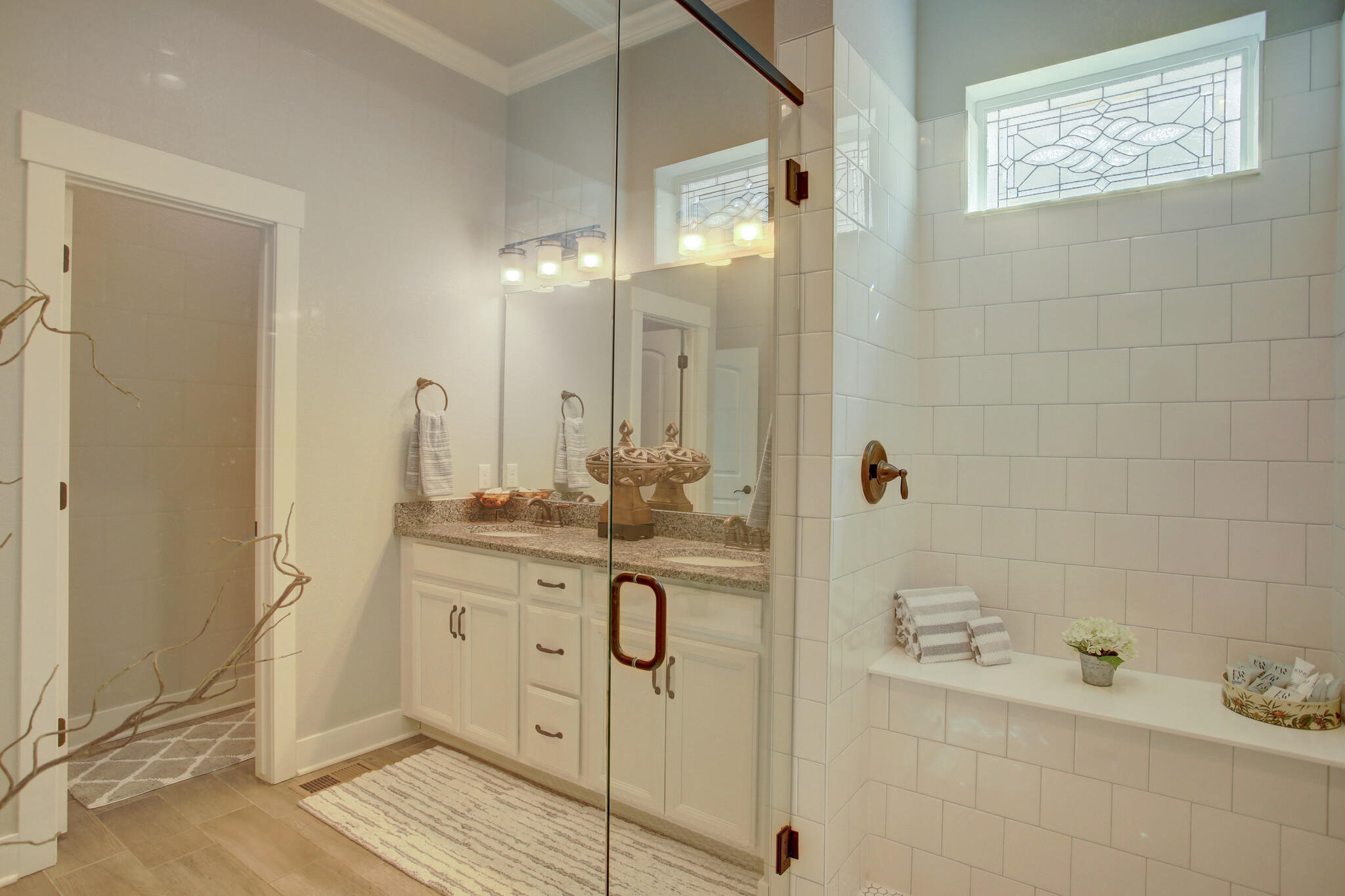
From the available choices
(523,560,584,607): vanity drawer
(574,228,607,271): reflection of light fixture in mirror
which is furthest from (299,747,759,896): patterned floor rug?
(574,228,607,271): reflection of light fixture in mirror

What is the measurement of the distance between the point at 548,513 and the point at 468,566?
0.15 meters

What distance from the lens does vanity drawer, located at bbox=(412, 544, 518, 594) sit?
993mm

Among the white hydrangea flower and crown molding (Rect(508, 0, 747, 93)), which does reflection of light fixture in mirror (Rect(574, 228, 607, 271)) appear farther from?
the white hydrangea flower

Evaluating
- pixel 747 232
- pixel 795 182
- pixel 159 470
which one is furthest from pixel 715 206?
pixel 159 470

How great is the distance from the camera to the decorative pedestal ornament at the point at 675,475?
135 centimetres

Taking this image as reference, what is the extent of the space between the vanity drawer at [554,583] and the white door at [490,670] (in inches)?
1.6

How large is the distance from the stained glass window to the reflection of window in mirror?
3.54 feet

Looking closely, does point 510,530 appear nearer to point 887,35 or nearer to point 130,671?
point 130,671

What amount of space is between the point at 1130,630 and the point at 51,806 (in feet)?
7.93

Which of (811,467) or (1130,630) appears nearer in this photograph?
(811,467)

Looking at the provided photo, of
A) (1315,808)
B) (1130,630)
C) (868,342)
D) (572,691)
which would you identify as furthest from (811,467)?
(1315,808)

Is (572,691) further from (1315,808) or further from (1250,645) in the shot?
(1250,645)

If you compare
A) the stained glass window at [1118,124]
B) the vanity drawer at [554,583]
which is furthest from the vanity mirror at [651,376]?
the stained glass window at [1118,124]

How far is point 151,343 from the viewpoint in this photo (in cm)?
71
